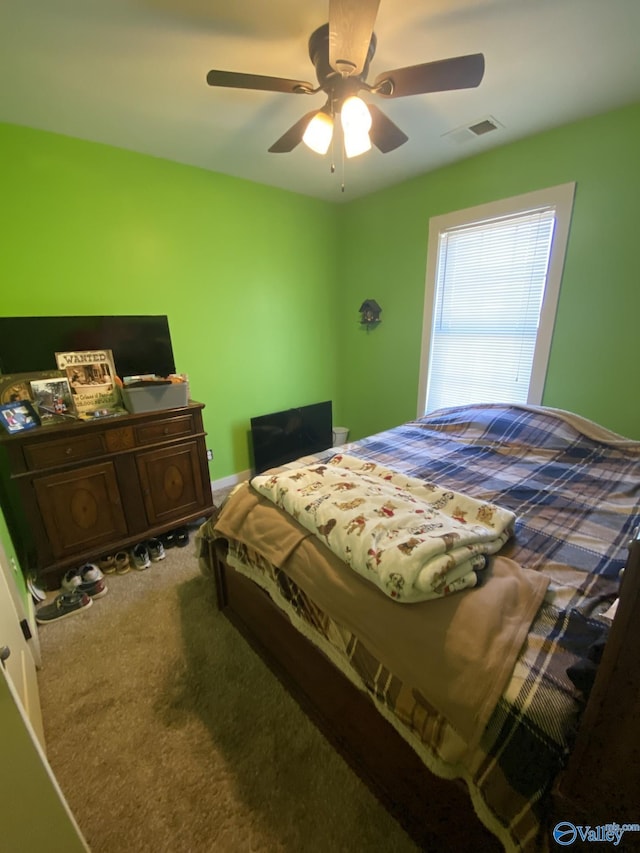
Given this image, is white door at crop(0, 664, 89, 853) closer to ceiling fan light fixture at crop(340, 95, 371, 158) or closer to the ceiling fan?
the ceiling fan

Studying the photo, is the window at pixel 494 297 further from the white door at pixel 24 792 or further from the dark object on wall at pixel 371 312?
the white door at pixel 24 792

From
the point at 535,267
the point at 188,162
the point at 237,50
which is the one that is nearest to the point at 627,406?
the point at 535,267

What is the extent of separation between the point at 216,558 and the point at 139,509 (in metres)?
0.79

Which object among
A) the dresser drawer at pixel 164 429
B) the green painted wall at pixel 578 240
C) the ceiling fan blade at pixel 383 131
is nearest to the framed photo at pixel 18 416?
the dresser drawer at pixel 164 429

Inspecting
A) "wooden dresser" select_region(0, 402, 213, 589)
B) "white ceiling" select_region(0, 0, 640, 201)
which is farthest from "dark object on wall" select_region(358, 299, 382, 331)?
"wooden dresser" select_region(0, 402, 213, 589)

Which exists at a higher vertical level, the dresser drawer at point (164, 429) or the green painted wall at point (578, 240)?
the green painted wall at point (578, 240)

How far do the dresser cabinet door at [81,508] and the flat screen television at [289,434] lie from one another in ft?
4.06

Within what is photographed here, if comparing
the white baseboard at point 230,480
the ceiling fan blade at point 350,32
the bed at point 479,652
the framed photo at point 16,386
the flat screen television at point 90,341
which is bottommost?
the white baseboard at point 230,480

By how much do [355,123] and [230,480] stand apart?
2.55 metres

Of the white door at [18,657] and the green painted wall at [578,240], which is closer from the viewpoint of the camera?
the white door at [18,657]

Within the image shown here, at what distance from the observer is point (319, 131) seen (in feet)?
4.67

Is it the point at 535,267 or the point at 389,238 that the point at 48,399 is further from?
the point at 535,267

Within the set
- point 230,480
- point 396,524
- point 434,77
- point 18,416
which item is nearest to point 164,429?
point 18,416

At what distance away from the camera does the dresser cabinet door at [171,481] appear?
2.09 meters
